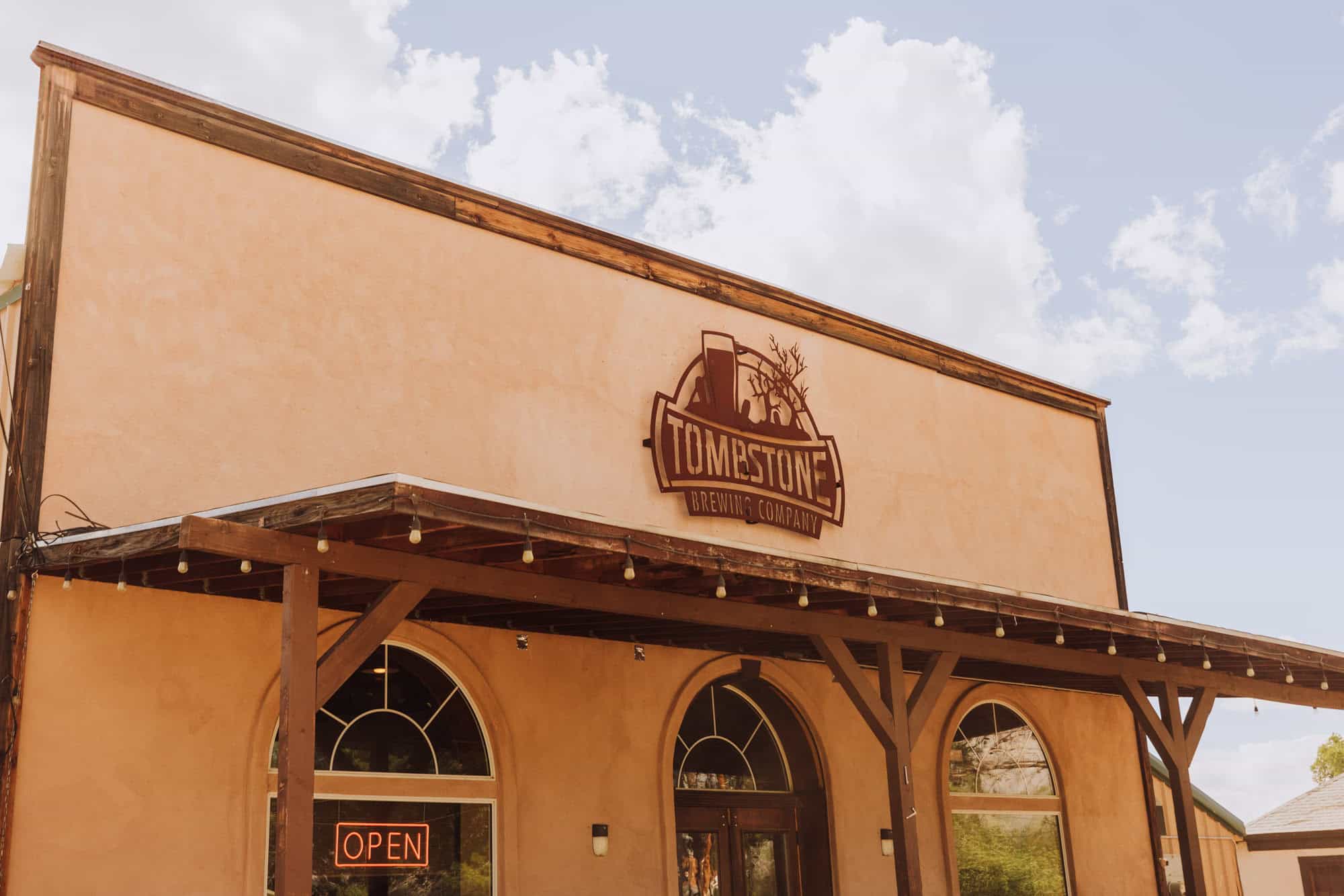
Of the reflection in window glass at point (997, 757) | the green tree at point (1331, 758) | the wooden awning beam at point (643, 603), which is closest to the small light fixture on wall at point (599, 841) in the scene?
the wooden awning beam at point (643, 603)

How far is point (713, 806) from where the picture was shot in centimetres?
1064

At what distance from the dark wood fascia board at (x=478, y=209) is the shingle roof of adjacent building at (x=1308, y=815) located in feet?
23.4

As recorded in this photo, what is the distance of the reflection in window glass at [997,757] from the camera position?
40.8 feet

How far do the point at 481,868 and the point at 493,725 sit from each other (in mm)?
945

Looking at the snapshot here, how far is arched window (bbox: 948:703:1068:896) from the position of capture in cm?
1220

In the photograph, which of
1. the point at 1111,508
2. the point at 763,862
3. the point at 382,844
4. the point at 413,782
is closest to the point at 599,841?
the point at 413,782

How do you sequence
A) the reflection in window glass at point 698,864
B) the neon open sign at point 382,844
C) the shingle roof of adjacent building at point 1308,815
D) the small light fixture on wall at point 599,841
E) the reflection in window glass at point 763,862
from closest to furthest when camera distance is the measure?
1. the neon open sign at point 382,844
2. the small light fixture on wall at point 599,841
3. the reflection in window glass at point 698,864
4. the reflection in window glass at point 763,862
5. the shingle roof of adjacent building at point 1308,815

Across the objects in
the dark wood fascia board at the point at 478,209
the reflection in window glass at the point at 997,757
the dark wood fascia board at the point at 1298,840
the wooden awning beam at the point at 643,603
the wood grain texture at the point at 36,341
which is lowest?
the dark wood fascia board at the point at 1298,840

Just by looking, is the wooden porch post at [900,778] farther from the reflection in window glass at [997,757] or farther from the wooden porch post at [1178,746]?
the reflection in window glass at [997,757]

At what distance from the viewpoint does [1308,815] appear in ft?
57.2

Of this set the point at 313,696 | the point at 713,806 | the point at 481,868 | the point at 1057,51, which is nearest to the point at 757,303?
the point at 713,806

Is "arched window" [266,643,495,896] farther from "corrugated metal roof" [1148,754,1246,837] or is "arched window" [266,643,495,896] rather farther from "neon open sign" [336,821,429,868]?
"corrugated metal roof" [1148,754,1246,837]

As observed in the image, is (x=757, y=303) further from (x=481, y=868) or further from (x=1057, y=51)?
(x=1057, y=51)

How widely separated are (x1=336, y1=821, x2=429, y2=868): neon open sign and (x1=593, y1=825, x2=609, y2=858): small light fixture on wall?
1346 mm
